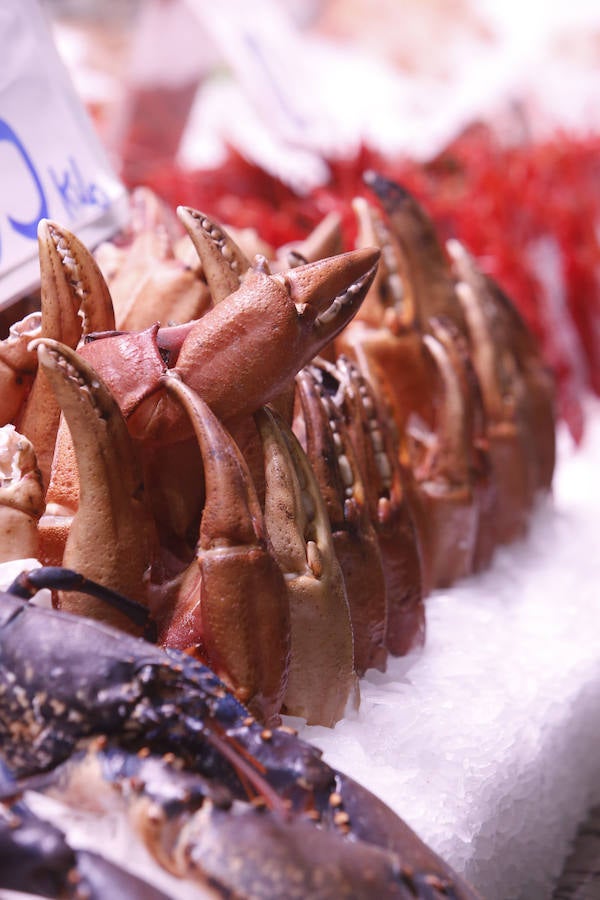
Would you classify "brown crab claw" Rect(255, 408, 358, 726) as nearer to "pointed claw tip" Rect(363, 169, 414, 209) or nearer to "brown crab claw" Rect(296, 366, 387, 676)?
"brown crab claw" Rect(296, 366, 387, 676)

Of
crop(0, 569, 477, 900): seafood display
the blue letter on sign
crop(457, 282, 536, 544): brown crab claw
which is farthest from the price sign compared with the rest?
crop(457, 282, 536, 544): brown crab claw

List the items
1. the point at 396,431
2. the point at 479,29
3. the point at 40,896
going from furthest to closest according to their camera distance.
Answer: the point at 479,29 < the point at 396,431 < the point at 40,896

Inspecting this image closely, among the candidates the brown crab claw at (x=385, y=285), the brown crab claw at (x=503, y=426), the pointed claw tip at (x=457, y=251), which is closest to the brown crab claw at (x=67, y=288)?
the brown crab claw at (x=385, y=285)

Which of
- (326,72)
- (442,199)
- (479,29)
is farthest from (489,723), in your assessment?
(479,29)

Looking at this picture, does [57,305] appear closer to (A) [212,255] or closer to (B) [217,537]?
(A) [212,255]

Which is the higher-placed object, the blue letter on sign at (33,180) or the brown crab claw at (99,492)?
the blue letter on sign at (33,180)

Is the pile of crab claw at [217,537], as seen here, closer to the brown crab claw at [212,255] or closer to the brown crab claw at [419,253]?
the brown crab claw at [212,255]

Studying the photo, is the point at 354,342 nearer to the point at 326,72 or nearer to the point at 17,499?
the point at 17,499

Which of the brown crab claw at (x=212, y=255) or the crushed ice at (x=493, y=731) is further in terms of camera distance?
the brown crab claw at (x=212, y=255)
